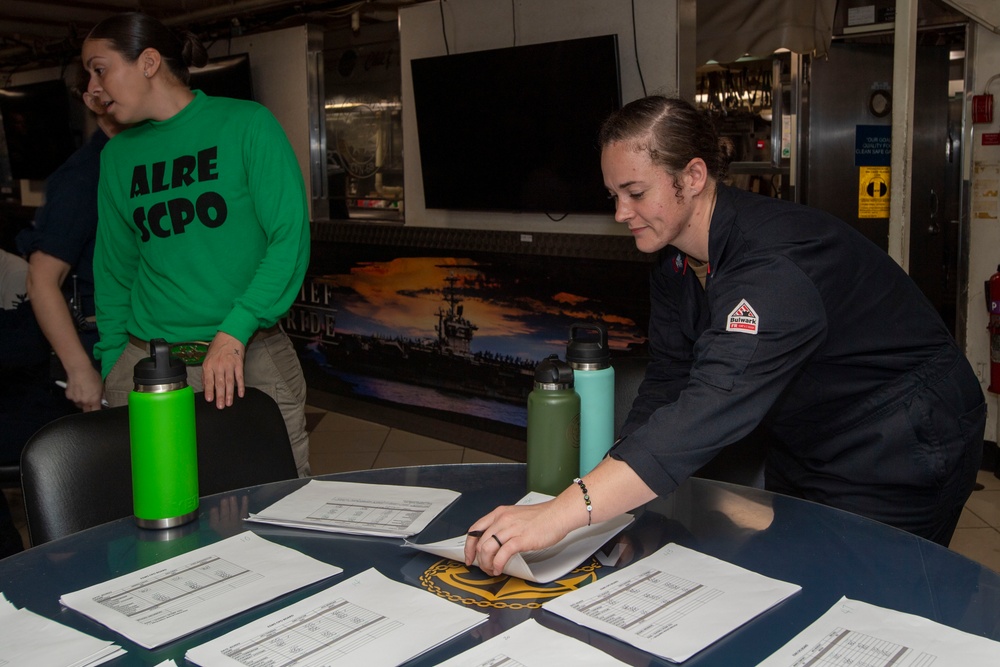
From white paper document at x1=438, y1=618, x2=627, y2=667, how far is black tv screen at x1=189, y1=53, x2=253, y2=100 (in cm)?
508

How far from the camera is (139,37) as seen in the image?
1979 millimetres

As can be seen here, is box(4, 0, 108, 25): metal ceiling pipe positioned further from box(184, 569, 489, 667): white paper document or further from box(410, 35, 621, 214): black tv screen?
box(184, 569, 489, 667): white paper document

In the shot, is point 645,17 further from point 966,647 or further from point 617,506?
point 966,647

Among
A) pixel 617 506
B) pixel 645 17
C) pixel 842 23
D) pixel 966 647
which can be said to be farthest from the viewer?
pixel 842 23

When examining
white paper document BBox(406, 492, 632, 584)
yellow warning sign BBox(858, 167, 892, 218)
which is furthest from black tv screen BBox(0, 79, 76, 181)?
white paper document BBox(406, 492, 632, 584)

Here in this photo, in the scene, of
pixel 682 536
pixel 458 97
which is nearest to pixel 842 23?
pixel 458 97

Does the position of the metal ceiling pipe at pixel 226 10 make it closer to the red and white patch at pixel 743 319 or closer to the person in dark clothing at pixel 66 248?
the person in dark clothing at pixel 66 248

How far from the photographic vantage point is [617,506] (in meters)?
1.27

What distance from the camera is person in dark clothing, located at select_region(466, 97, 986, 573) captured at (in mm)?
1328

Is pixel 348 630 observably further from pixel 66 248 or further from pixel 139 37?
pixel 66 248

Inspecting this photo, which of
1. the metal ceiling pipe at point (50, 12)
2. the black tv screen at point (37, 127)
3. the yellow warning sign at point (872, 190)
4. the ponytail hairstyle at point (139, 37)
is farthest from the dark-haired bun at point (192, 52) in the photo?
the black tv screen at point (37, 127)

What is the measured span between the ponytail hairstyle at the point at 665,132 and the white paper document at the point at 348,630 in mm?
846

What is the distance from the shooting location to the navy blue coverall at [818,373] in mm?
1332

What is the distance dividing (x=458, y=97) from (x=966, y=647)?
387cm
